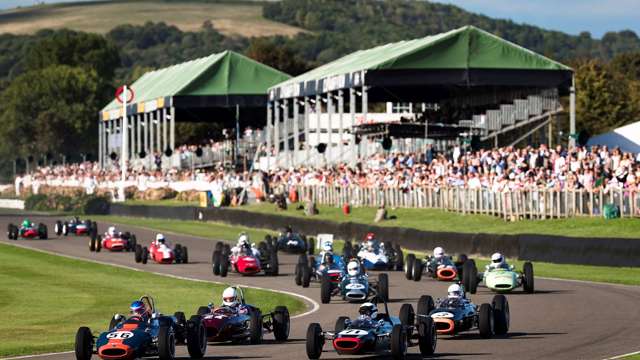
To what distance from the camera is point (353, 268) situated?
30500 mm

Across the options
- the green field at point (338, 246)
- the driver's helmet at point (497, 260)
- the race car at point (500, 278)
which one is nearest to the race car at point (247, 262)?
the green field at point (338, 246)

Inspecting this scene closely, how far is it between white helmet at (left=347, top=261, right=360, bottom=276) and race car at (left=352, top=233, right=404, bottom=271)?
956 centimetres

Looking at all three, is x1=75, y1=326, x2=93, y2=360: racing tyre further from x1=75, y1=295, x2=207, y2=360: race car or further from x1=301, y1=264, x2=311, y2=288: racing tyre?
x1=301, y1=264, x2=311, y2=288: racing tyre

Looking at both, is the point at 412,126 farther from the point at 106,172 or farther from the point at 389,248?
the point at 106,172

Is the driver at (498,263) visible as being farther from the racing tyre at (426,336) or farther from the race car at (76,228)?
the race car at (76,228)

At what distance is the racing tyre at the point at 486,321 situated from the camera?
23975 millimetres

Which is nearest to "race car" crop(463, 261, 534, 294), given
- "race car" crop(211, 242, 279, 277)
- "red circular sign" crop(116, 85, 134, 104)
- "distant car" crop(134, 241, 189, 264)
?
"race car" crop(211, 242, 279, 277)

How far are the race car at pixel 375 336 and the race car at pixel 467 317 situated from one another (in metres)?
1.55

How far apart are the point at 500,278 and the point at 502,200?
17571 mm

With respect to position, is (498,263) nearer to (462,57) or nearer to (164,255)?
(164,255)

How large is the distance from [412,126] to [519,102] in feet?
23.2

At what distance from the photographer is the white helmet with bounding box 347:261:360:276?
3036cm

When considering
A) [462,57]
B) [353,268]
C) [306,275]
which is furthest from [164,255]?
[462,57]

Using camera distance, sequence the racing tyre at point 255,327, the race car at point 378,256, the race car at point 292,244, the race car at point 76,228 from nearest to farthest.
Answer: the racing tyre at point 255,327 → the race car at point 378,256 → the race car at point 292,244 → the race car at point 76,228
